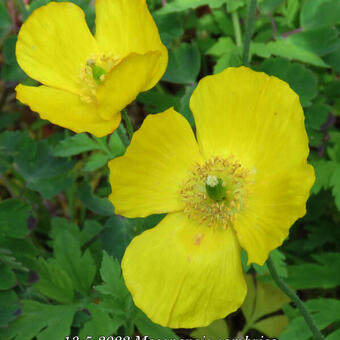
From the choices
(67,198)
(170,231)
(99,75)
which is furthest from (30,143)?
(170,231)

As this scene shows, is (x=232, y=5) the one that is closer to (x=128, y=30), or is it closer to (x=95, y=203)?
(x=128, y=30)

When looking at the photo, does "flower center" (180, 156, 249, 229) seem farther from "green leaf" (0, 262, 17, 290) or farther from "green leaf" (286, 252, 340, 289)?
"green leaf" (0, 262, 17, 290)

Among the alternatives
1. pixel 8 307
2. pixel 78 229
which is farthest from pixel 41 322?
pixel 78 229

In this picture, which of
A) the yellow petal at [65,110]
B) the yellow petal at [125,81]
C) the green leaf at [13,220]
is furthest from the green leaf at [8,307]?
the yellow petal at [125,81]

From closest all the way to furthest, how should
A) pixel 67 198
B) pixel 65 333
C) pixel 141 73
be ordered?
1. pixel 141 73
2. pixel 65 333
3. pixel 67 198

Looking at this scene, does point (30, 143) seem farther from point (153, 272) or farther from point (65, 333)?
point (153, 272)

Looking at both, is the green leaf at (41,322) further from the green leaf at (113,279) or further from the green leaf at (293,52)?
the green leaf at (293,52)
